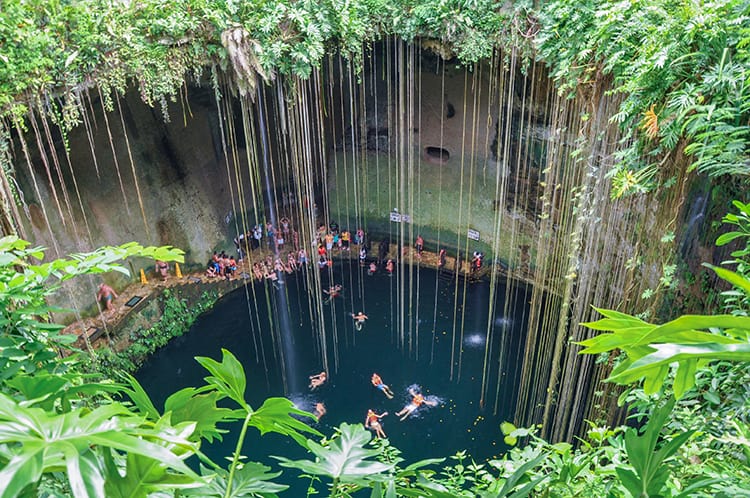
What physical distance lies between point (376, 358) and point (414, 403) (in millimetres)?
767

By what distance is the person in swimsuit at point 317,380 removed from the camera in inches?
204

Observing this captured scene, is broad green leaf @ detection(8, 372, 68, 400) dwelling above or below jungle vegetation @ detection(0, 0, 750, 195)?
below

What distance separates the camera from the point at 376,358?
5562 millimetres

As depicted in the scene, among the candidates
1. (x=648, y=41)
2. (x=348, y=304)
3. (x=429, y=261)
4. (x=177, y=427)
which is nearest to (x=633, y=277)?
(x=648, y=41)

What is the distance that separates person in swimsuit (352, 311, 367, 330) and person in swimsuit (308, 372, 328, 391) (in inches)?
33.7

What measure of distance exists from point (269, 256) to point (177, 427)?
22.0 feet

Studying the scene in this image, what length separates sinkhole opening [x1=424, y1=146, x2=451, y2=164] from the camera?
7.50 meters

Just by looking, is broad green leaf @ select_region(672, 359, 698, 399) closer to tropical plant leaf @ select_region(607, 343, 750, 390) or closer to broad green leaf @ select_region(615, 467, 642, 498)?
tropical plant leaf @ select_region(607, 343, 750, 390)

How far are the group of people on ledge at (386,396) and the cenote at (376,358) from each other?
0.15 ft

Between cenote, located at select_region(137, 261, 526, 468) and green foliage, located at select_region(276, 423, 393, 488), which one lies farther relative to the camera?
cenote, located at select_region(137, 261, 526, 468)

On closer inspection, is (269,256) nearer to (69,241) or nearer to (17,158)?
(69,241)

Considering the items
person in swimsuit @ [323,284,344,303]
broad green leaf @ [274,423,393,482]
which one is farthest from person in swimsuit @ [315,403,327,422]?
broad green leaf @ [274,423,393,482]

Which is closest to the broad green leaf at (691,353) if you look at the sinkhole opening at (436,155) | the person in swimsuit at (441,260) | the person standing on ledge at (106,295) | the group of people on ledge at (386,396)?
the group of people on ledge at (386,396)

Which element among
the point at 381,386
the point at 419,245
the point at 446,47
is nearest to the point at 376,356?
the point at 381,386
